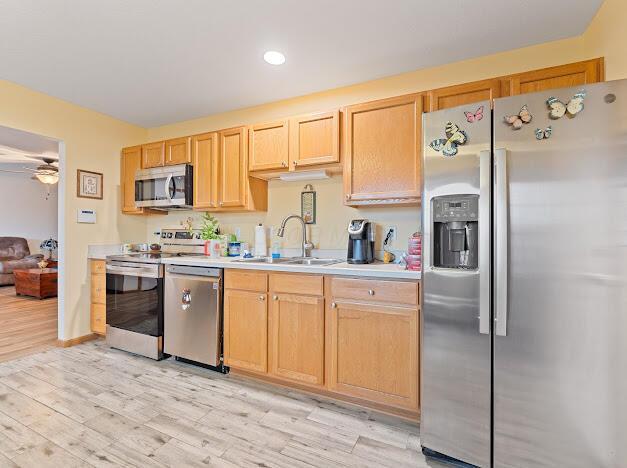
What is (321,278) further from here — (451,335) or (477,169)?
(477,169)

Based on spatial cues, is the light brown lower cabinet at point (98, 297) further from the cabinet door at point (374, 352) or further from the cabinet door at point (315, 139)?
the cabinet door at point (374, 352)

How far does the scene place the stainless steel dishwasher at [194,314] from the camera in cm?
251

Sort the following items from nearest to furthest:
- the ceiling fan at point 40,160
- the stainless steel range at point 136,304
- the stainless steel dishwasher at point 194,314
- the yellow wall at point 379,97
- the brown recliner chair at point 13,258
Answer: the yellow wall at point 379,97
the stainless steel dishwasher at point 194,314
the stainless steel range at point 136,304
the ceiling fan at point 40,160
the brown recliner chair at point 13,258

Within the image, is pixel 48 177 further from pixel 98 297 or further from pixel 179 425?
pixel 179 425

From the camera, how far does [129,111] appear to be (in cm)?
339

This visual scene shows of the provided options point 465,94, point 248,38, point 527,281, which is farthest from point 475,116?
point 248,38

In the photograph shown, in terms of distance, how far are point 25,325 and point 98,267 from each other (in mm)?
1486

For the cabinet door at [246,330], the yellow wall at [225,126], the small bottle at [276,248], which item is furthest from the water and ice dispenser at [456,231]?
the small bottle at [276,248]

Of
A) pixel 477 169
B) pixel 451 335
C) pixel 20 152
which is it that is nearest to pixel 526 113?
pixel 477 169

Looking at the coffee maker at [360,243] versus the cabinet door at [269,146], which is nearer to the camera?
the coffee maker at [360,243]

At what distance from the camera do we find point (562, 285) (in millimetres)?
1330

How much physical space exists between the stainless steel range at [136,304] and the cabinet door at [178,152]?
87 cm

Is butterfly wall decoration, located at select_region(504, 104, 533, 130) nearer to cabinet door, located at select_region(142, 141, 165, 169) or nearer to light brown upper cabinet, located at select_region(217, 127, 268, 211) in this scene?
light brown upper cabinet, located at select_region(217, 127, 268, 211)

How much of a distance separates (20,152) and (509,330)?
7179mm
